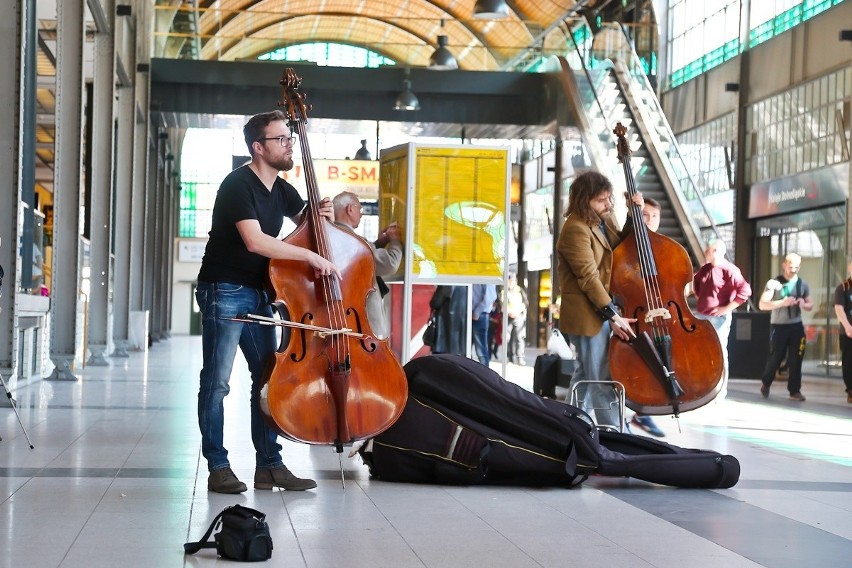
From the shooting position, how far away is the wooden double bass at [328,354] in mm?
5141

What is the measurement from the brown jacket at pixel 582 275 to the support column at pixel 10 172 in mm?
4410

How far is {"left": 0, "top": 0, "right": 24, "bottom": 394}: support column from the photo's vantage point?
9.45 metres

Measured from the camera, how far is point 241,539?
3.85 metres

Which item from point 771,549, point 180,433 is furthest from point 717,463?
point 180,433

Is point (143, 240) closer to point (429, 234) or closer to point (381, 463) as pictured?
point (429, 234)

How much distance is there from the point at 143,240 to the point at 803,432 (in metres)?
14.7

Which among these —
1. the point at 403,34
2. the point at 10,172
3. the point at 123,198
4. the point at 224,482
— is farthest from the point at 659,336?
the point at 403,34

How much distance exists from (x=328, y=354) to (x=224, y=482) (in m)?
0.69

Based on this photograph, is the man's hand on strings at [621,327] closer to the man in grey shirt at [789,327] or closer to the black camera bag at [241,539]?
the black camera bag at [241,539]

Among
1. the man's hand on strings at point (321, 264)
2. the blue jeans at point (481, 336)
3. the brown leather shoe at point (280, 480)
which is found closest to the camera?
the man's hand on strings at point (321, 264)

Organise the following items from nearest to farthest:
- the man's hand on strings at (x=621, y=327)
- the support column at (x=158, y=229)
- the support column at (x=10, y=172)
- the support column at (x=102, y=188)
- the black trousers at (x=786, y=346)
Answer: the man's hand on strings at (x=621, y=327), the support column at (x=10, y=172), the black trousers at (x=786, y=346), the support column at (x=102, y=188), the support column at (x=158, y=229)

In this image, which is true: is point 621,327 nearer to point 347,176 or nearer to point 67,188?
point 67,188

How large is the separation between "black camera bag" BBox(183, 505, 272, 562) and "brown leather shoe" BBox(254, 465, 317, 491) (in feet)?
4.62

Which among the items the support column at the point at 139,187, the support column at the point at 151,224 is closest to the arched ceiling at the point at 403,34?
the support column at the point at 139,187
